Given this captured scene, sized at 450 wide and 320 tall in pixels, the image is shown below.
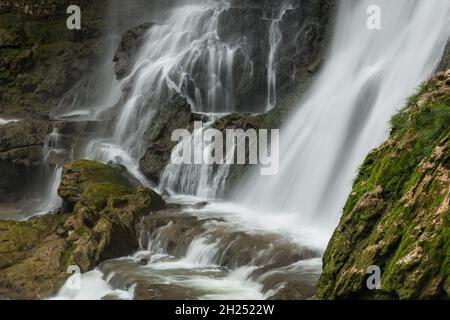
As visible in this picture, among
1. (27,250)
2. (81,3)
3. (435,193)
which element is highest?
(81,3)

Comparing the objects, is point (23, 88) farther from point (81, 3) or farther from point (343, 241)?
point (343, 241)

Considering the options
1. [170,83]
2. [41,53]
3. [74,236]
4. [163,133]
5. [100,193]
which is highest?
[41,53]

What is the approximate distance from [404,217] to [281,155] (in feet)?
34.6

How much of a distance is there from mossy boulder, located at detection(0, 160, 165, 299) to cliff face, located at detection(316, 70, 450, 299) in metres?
6.68

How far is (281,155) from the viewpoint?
18.5 meters

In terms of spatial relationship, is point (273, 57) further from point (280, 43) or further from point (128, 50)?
point (128, 50)

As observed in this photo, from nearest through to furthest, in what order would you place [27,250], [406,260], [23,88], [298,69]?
[406,260] → [27,250] → [298,69] → [23,88]

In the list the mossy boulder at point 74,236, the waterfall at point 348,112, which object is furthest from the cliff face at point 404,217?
the mossy boulder at point 74,236

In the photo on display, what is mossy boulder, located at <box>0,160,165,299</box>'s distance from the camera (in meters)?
13.6

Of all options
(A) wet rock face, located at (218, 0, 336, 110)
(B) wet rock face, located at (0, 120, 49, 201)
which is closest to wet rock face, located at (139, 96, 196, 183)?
(A) wet rock face, located at (218, 0, 336, 110)

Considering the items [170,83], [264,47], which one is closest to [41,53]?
[170,83]

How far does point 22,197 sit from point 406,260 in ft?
67.1

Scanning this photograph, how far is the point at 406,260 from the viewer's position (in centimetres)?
742
